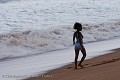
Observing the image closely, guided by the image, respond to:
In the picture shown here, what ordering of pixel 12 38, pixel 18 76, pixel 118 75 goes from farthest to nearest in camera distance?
pixel 12 38, pixel 18 76, pixel 118 75

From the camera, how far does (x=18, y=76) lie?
7020mm

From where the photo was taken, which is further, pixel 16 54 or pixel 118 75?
pixel 16 54

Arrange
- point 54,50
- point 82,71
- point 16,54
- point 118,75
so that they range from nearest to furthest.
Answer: point 118,75, point 82,71, point 16,54, point 54,50

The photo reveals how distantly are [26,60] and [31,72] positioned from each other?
1.95m

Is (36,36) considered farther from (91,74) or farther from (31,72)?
(91,74)

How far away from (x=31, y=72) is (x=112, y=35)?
7.34 metres

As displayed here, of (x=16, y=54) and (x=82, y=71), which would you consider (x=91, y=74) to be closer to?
(x=82, y=71)

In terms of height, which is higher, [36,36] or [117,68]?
[36,36]

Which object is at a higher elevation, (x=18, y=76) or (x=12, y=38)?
(x=12, y=38)

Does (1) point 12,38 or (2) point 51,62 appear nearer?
(2) point 51,62

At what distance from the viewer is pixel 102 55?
8977 millimetres

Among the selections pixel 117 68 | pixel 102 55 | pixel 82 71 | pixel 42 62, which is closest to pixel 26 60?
pixel 42 62

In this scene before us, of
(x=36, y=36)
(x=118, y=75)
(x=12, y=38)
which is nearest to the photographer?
(x=118, y=75)

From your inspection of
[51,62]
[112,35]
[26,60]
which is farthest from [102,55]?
[112,35]
